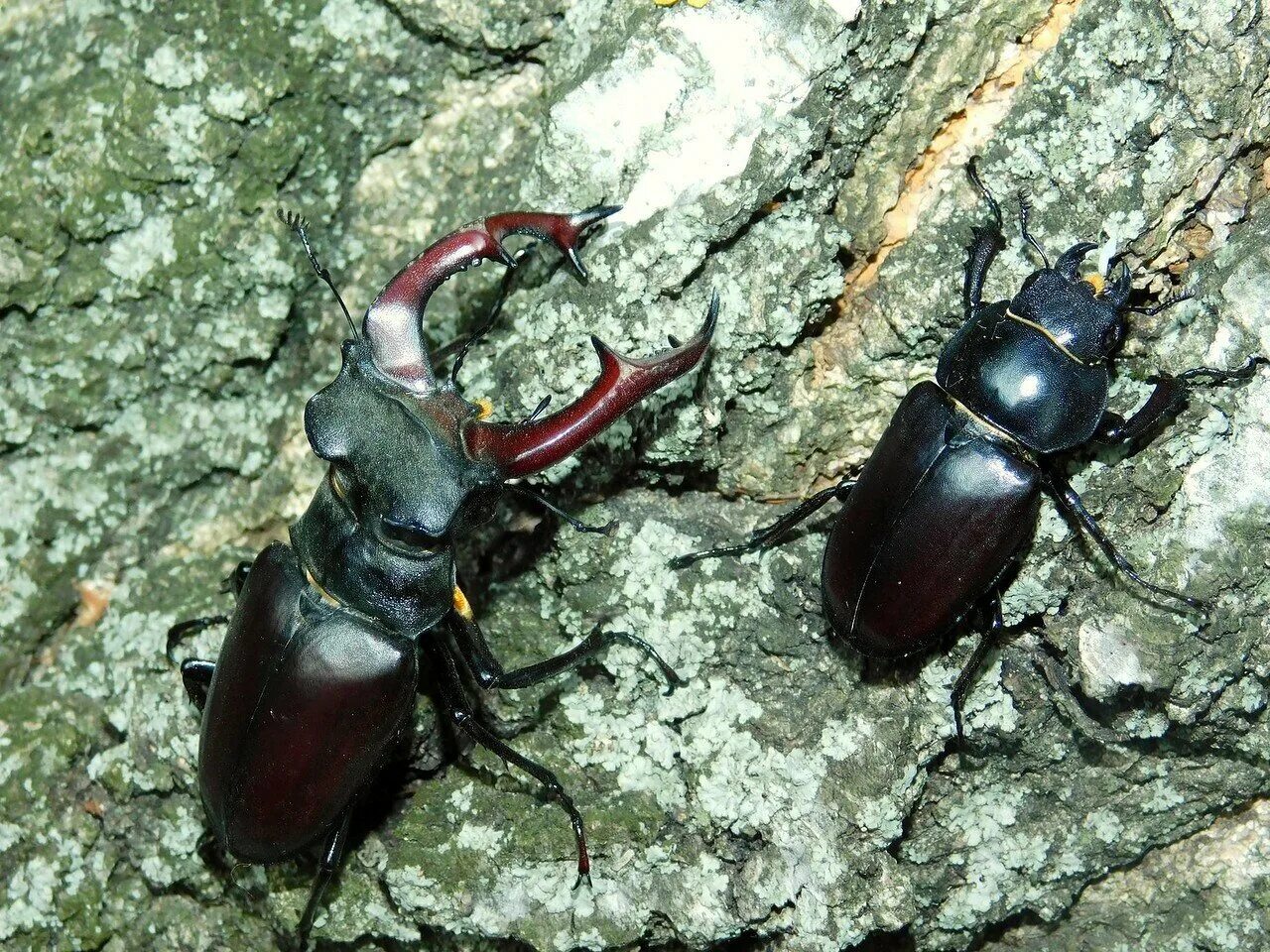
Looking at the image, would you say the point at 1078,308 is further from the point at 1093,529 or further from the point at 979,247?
the point at 1093,529

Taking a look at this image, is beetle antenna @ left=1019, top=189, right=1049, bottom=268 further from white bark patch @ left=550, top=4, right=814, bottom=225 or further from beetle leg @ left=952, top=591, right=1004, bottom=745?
beetle leg @ left=952, top=591, right=1004, bottom=745

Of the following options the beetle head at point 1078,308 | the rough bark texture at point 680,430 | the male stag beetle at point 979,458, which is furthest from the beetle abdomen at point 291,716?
the beetle head at point 1078,308

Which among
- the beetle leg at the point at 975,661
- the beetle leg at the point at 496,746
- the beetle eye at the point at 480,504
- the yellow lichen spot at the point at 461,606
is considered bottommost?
the beetle leg at the point at 496,746

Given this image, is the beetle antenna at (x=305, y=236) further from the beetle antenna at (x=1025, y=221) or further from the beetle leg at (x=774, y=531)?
the beetle antenna at (x=1025, y=221)

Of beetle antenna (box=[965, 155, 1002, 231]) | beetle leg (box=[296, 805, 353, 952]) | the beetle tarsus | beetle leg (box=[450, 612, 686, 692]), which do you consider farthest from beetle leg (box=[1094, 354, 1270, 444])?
beetle leg (box=[296, 805, 353, 952])

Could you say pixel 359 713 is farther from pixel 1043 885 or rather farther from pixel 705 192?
pixel 1043 885
